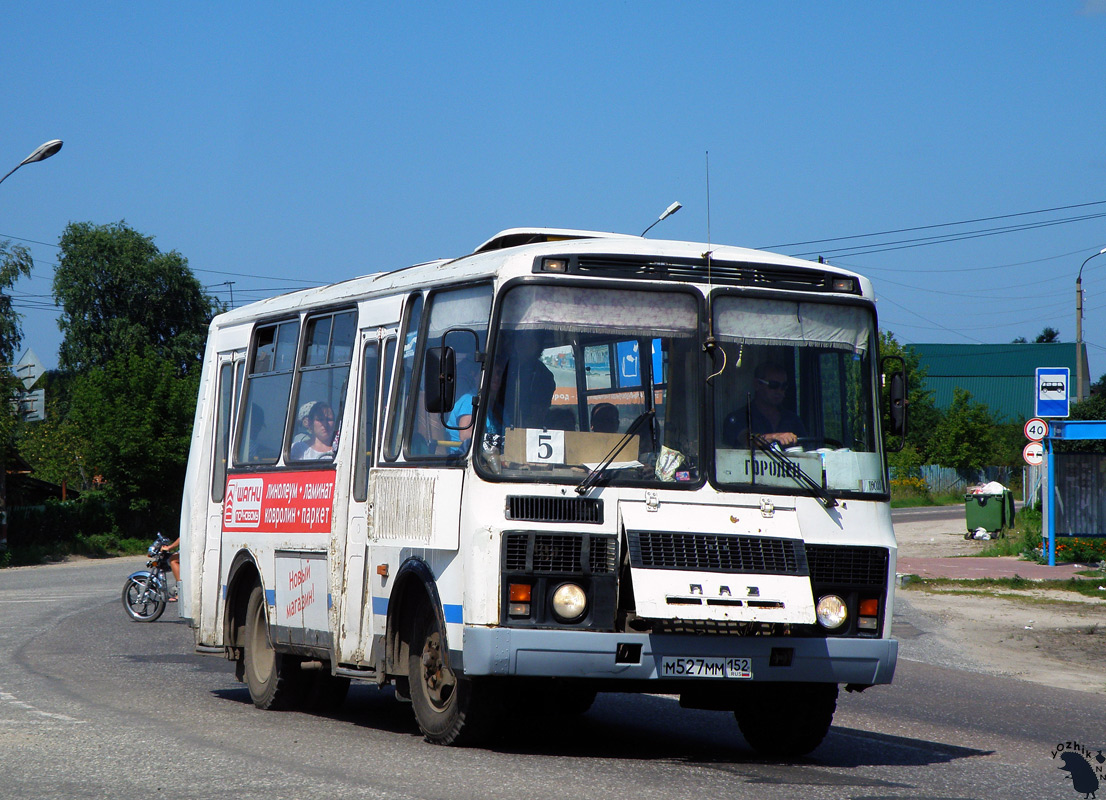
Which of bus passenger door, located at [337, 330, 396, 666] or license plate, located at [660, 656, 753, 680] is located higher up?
bus passenger door, located at [337, 330, 396, 666]

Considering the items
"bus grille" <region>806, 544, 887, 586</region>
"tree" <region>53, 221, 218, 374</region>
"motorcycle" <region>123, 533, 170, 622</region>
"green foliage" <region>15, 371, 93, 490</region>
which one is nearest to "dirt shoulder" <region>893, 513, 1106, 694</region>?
"bus grille" <region>806, 544, 887, 586</region>

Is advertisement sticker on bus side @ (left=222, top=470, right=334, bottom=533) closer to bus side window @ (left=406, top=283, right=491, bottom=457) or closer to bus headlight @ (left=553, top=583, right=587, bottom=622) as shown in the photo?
bus side window @ (left=406, top=283, right=491, bottom=457)

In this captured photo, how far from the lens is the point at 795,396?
8.48m

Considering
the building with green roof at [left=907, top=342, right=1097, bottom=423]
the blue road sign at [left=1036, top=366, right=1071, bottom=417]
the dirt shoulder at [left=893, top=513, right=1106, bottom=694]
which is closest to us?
the dirt shoulder at [left=893, top=513, right=1106, bottom=694]

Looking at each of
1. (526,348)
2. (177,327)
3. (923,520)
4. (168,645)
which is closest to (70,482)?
(177,327)

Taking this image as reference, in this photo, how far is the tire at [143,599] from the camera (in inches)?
835

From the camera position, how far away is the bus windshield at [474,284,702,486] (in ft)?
26.3

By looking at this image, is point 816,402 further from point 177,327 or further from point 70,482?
point 177,327

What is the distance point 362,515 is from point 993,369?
129 metres

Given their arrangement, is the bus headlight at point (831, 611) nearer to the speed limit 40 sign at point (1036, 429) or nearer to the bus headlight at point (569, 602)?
the bus headlight at point (569, 602)

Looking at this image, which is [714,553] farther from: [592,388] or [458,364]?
[458,364]

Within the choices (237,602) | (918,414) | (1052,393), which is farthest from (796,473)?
(918,414)

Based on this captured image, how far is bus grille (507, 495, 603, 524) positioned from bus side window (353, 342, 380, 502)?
76.2 inches

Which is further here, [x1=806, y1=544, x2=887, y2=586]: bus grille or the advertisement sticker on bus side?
the advertisement sticker on bus side
